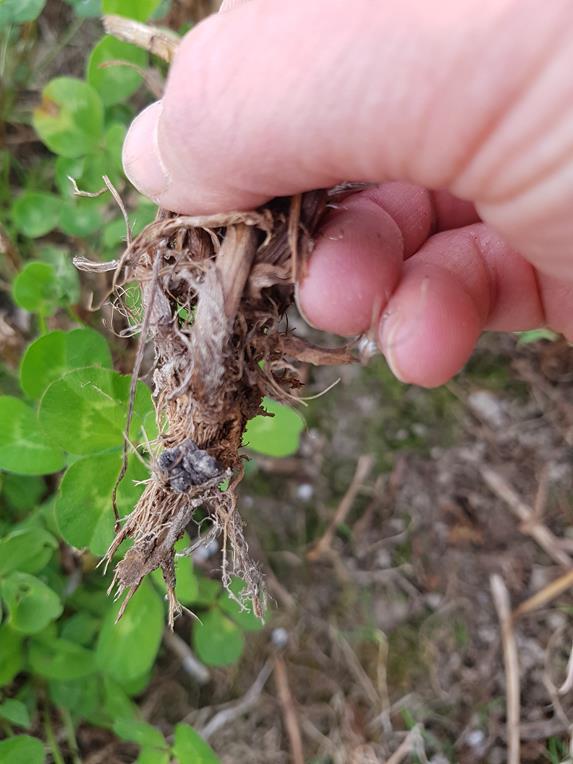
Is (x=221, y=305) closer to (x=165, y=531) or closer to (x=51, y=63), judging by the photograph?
(x=165, y=531)

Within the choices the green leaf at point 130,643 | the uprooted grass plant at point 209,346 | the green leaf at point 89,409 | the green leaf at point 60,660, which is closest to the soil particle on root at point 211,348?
the uprooted grass plant at point 209,346

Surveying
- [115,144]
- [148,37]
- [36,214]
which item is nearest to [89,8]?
[115,144]

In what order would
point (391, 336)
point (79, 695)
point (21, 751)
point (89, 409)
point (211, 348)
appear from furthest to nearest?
point (79, 695), point (21, 751), point (89, 409), point (391, 336), point (211, 348)

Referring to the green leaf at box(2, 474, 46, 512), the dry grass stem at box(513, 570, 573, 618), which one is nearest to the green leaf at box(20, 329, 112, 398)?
the green leaf at box(2, 474, 46, 512)

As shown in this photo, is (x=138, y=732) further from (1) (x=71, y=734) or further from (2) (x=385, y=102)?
(2) (x=385, y=102)

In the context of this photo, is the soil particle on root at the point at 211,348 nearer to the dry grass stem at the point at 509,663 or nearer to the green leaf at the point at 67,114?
the green leaf at the point at 67,114

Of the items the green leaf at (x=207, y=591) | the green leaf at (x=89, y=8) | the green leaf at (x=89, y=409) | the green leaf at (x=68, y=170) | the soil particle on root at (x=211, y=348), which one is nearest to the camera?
the soil particle on root at (x=211, y=348)

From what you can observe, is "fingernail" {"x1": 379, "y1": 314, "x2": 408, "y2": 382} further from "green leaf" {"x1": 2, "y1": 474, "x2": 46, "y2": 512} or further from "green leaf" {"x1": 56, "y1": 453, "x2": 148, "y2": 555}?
"green leaf" {"x1": 2, "y1": 474, "x2": 46, "y2": 512}
